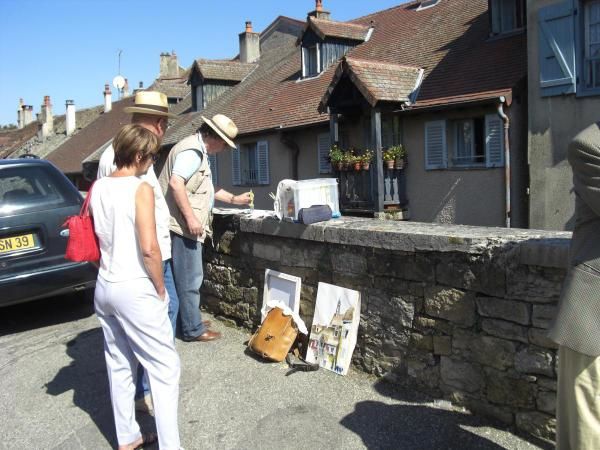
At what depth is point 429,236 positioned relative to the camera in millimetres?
3418

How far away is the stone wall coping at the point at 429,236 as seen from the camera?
2.93 metres

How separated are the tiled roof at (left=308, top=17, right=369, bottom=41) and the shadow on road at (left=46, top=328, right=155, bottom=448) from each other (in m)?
13.0

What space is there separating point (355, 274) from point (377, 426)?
107cm

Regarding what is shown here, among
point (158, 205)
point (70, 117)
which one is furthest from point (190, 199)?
point (70, 117)

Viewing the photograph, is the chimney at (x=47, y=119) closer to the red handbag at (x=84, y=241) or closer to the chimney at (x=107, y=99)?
the chimney at (x=107, y=99)

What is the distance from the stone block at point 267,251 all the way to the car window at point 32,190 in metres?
2.22

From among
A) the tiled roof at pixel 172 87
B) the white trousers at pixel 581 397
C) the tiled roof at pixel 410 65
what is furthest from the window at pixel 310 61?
the white trousers at pixel 581 397

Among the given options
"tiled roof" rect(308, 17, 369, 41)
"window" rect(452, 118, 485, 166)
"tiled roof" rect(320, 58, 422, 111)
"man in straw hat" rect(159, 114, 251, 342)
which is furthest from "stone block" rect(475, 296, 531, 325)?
"tiled roof" rect(308, 17, 369, 41)

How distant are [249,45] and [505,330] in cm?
2241

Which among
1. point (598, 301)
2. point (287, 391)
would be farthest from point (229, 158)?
point (598, 301)

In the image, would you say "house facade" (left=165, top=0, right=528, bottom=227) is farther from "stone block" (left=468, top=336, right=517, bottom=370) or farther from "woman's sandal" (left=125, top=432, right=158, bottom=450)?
A: "woman's sandal" (left=125, top=432, right=158, bottom=450)

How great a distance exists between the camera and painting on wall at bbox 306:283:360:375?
3.96 m

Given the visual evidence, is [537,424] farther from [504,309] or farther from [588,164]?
[588,164]

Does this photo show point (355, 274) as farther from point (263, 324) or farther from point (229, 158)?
point (229, 158)
